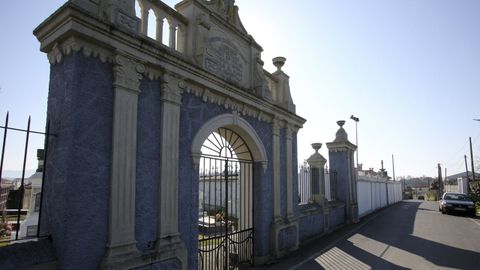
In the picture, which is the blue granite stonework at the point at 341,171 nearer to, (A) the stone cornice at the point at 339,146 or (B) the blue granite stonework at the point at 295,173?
(A) the stone cornice at the point at 339,146

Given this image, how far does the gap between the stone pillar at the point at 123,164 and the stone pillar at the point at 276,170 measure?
453 cm

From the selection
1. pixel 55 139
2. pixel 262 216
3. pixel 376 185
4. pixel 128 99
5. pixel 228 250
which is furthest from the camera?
pixel 376 185

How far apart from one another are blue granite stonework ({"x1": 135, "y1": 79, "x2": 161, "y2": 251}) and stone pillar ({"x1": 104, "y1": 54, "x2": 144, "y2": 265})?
0.56 ft

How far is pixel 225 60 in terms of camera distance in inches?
267

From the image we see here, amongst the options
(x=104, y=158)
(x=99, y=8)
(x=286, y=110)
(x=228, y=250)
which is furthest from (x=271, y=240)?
(x=99, y=8)

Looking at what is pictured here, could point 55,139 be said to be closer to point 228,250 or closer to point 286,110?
point 228,250

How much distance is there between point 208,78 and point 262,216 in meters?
3.74

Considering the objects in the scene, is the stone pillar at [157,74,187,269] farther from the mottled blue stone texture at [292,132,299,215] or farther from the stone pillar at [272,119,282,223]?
the mottled blue stone texture at [292,132,299,215]

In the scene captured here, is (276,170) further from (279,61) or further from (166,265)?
(166,265)

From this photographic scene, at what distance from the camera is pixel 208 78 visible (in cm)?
591

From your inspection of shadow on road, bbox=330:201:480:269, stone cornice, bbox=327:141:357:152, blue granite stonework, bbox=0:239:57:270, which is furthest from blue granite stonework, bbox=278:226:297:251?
stone cornice, bbox=327:141:357:152

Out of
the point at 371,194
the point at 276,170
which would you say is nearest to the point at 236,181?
the point at 276,170

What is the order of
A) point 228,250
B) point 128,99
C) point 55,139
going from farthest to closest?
point 228,250 < point 128,99 < point 55,139

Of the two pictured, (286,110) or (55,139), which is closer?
(55,139)
